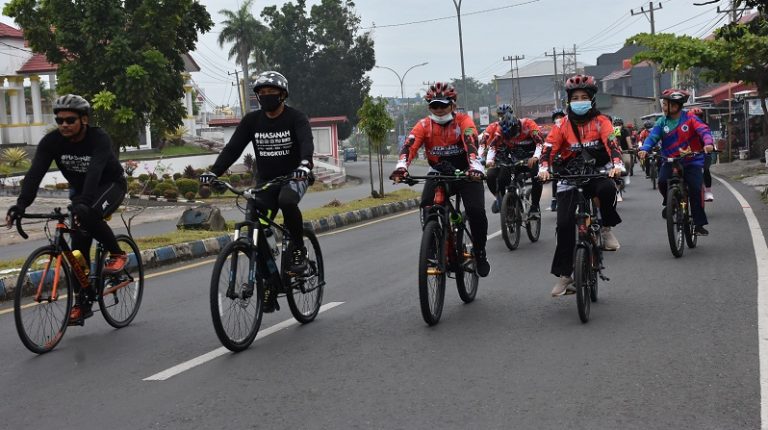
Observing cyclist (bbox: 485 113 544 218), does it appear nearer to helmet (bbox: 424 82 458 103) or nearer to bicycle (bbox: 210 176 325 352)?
helmet (bbox: 424 82 458 103)

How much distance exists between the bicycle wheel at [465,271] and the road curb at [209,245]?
134cm

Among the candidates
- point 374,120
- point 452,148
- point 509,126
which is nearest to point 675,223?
point 509,126

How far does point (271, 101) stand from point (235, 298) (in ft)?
5.24

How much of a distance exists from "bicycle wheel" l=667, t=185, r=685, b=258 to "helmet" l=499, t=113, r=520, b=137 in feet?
9.81

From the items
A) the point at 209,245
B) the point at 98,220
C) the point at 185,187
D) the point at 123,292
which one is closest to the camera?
the point at 98,220

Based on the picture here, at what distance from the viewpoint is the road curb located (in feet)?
35.0

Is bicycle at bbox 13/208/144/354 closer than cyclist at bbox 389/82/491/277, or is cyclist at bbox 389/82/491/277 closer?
bicycle at bbox 13/208/144/354

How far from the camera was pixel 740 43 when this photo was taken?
2858 cm

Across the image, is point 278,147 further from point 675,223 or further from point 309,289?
point 675,223

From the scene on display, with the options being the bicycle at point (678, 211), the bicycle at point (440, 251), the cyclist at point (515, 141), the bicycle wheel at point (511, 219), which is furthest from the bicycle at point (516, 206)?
the bicycle at point (440, 251)

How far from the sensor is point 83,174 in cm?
782

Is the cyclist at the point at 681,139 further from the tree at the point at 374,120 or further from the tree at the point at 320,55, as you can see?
the tree at the point at 320,55

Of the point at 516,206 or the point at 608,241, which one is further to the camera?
the point at 516,206

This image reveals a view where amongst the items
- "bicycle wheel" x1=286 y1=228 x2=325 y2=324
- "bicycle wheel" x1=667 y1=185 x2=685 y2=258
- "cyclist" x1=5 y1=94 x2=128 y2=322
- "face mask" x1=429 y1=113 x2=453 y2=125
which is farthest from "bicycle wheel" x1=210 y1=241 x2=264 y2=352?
"bicycle wheel" x1=667 y1=185 x2=685 y2=258
